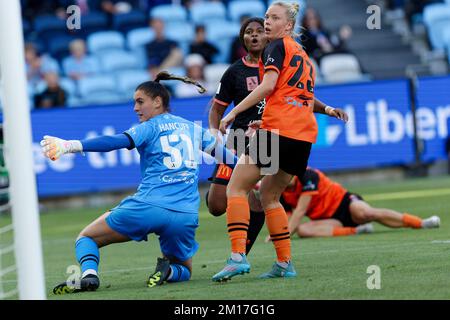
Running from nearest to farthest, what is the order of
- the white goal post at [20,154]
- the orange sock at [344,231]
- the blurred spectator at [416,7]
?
the white goal post at [20,154]
the orange sock at [344,231]
the blurred spectator at [416,7]

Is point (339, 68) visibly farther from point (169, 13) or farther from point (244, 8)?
point (169, 13)

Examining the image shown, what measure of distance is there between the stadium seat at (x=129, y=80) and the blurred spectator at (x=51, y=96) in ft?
4.88

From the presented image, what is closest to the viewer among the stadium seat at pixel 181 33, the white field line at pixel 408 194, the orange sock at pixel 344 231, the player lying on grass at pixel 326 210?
the player lying on grass at pixel 326 210

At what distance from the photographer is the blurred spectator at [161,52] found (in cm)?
1977

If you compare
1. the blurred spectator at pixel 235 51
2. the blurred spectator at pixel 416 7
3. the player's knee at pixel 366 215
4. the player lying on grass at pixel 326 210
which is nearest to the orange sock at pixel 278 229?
the player lying on grass at pixel 326 210

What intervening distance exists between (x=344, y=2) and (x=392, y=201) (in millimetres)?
9461

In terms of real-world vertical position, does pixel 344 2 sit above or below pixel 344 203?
above

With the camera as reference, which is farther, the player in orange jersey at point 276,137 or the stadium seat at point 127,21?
the stadium seat at point 127,21

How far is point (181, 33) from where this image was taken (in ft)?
69.0

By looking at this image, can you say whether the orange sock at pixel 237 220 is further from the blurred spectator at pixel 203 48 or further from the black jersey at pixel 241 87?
the blurred spectator at pixel 203 48

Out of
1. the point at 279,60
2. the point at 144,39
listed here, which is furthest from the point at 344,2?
the point at 279,60
